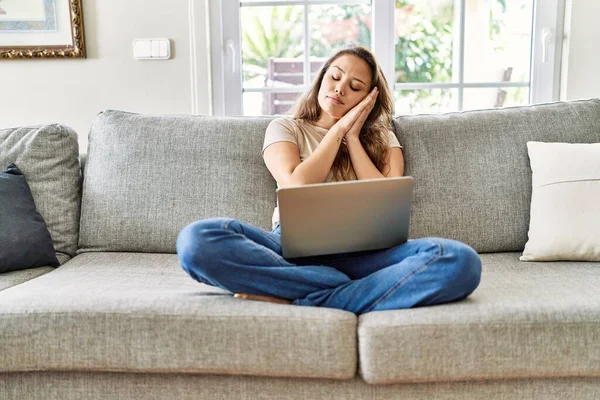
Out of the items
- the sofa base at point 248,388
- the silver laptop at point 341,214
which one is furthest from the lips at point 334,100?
the sofa base at point 248,388

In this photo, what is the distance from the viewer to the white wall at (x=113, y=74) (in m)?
2.68

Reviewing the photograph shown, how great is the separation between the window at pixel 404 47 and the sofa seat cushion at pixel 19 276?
1125 millimetres

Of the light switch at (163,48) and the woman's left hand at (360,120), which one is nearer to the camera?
the woman's left hand at (360,120)

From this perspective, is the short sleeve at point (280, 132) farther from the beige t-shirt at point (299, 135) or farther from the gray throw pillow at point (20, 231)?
the gray throw pillow at point (20, 231)

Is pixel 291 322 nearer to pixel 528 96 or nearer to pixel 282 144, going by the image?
pixel 282 144

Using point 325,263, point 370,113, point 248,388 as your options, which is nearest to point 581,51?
point 370,113

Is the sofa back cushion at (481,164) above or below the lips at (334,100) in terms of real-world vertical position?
below

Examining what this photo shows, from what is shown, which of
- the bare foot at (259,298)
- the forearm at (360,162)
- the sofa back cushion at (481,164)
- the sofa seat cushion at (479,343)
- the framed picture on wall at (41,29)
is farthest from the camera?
the framed picture on wall at (41,29)

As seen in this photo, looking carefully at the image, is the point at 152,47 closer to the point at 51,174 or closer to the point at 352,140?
the point at 51,174

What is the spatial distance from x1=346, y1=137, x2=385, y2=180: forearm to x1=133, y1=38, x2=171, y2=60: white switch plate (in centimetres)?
112

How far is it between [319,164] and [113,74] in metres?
1.31

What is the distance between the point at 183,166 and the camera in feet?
6.77

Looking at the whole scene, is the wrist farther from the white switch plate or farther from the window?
the white switch plate

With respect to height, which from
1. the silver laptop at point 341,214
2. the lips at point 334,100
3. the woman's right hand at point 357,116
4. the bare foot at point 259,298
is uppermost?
the lips at point 334,100
